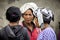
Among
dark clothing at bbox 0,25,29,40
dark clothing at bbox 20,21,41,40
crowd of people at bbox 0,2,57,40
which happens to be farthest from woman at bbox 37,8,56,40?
dark clothing at bbox 0,25,29,40

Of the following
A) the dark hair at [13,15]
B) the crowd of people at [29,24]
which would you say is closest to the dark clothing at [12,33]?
the crowd of people at [29,24]

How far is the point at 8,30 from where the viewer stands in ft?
14.1

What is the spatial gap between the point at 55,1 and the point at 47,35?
4.73m

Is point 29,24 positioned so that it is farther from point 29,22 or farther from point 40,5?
point 40,5

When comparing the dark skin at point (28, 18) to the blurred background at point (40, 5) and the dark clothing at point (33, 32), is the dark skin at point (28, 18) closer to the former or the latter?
the dark clothing at point (33, 32)

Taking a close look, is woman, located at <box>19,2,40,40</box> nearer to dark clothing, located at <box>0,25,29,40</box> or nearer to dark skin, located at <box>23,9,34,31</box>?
dark skin, located at <box>23,9,34,31</box>

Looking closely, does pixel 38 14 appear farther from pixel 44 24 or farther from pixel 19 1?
pixel 19 1

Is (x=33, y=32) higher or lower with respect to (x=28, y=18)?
lower

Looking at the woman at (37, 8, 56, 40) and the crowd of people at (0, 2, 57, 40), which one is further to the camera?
the woman at (37, 8, 56, 40)

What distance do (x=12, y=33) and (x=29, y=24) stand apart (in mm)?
1294

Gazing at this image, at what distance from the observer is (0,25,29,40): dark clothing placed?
4.30 metres

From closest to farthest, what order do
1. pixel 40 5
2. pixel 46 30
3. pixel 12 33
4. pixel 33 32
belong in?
pixel 12 33 → pixel 46 30 → pixel 33 32 → pixel 40 5

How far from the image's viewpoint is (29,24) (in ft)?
18.3

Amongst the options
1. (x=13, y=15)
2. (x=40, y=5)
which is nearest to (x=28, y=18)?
(x=13, y=15)
